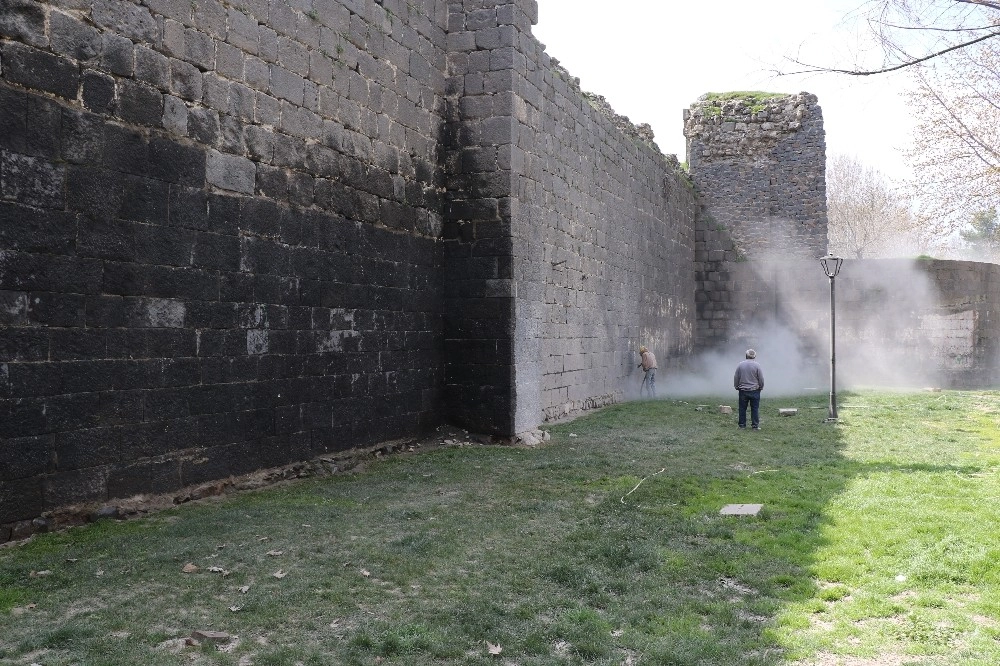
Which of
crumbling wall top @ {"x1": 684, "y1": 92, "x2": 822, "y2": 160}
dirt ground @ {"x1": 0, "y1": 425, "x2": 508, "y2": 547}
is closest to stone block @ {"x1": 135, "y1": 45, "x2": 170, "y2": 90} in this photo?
dirt ground @ {"x1": 0, "y1": 425, "x2": 508, "y2": 547}

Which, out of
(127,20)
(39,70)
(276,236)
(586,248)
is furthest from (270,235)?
(586,248)

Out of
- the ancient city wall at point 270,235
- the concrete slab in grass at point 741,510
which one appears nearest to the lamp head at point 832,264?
the ancient city wall at point 270,235

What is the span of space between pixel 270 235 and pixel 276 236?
9cm

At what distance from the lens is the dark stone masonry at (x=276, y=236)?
612 cm

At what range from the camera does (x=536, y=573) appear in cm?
547

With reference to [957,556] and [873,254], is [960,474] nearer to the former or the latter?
[957,556]

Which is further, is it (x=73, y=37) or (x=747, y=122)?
(x=747, y=122)

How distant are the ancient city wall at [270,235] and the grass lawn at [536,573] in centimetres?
87

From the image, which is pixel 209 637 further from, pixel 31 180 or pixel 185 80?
pixel 185 80

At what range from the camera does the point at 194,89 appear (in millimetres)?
7406

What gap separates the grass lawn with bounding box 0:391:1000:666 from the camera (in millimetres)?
4184

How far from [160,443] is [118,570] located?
6.36 feet

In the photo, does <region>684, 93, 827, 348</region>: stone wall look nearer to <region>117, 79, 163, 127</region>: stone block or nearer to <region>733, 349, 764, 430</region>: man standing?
<region>733, 349, 764, 430</region>: man standing

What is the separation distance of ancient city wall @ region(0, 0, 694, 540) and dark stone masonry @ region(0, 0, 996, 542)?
0.07 feet
